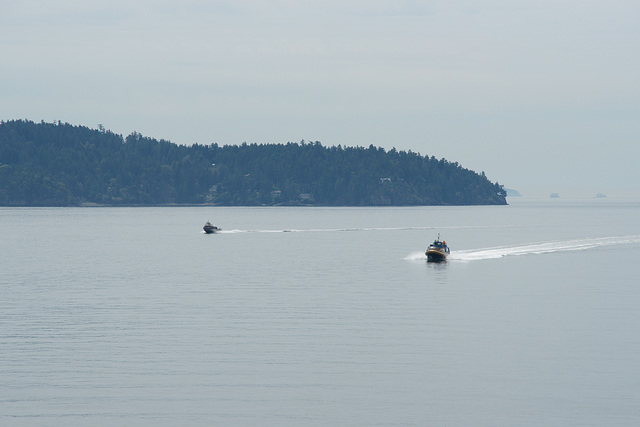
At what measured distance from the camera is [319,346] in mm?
46844

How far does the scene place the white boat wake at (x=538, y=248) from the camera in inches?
4675

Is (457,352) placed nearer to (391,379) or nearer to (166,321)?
(391,379)

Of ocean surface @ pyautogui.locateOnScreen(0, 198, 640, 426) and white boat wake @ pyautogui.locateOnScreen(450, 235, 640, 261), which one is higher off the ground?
white boat wake @ pyautogui.locateOnScreen(450, 235, 640, 261)

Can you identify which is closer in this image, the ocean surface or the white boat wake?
the ocean surface

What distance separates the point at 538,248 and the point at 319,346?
302 feet

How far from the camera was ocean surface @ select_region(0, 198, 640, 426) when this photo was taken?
34.3 meters

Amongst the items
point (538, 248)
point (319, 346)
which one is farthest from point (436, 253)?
point (319, 346)

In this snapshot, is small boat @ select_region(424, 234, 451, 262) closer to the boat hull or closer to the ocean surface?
the boat hull

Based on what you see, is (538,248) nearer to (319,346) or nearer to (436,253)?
(436,253)

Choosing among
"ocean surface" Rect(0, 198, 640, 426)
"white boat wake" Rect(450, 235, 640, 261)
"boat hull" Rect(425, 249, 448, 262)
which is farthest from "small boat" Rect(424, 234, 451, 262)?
"ocean surface" Rect(0, 198, 640, 426)

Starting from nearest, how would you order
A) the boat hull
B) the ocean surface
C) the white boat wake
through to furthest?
the ocean surface < the boat hull < the white boat wake

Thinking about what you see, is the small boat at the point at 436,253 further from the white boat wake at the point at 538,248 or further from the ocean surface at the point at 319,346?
the ocean surface at the point at 319,346

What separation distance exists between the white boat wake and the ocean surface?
20657 millimetres

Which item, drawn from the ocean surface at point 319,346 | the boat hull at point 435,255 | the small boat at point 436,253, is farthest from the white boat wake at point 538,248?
the ocean surface at point 319,346
